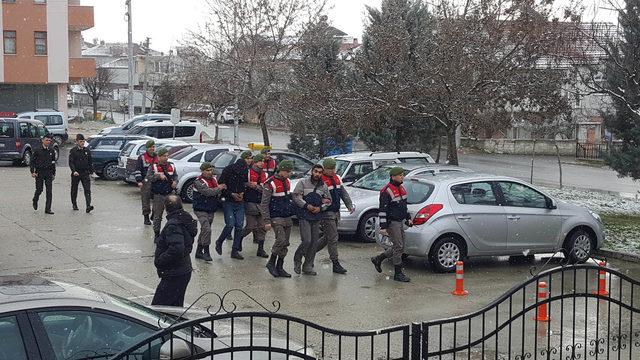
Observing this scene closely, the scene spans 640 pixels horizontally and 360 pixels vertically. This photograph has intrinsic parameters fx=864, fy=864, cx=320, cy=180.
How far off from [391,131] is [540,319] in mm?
17939

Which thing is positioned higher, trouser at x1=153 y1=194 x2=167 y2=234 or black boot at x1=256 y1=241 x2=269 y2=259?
trouser at x1=153 y1=194 x2=167 y2=234

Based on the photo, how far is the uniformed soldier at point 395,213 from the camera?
41.4 ft

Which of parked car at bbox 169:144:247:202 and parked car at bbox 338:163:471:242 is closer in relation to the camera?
parked car at bbox 338:163:471:242

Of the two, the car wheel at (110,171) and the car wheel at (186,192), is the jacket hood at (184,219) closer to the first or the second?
the car wheel at (186,192)

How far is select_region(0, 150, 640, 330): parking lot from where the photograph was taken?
1124 cm

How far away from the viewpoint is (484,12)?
22078 millimetres

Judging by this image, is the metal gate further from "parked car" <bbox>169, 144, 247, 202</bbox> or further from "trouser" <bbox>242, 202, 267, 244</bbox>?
"parked car" <bbox>169, 144, 247, 202</bbox>

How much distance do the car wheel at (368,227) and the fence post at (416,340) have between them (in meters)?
10.3

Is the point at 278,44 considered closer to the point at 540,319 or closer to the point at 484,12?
the point at 484,12

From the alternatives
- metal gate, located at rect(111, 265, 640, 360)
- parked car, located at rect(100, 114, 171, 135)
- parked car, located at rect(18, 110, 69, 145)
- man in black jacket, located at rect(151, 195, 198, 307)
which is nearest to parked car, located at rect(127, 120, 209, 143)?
parked car, located at rect(100, 114, 171, 135)

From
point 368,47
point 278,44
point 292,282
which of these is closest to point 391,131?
point 368,47

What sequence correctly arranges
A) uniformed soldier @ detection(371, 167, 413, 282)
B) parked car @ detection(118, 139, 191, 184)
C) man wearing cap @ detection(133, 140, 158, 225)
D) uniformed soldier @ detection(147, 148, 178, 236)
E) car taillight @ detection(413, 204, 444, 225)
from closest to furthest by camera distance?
uniformed soldier @ detection(371, 167, 413, 282), car taillight @ detection(413, 204, 444, 225), uniformed soldier @ detection(147, 148, 178, 236), man wearing cap @ detection(133, 140, 158, 225), parked car @ detection(118, 139, 191, 184)

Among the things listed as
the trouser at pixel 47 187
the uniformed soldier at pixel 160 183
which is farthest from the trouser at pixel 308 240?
the trouser at pixel 47 187

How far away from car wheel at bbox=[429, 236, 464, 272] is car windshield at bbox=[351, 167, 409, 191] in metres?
3.43
